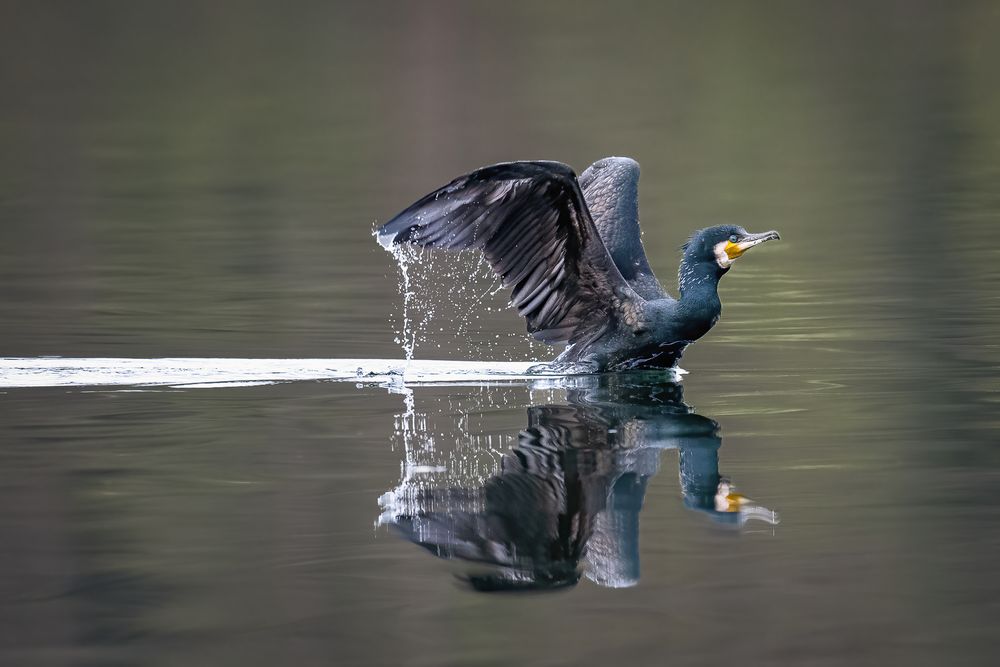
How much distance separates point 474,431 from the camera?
8.07 metres

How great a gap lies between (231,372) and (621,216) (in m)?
2.70

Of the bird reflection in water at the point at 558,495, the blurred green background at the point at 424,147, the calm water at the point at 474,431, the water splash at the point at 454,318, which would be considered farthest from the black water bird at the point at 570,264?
the bird reflection in water at the point at 558,495

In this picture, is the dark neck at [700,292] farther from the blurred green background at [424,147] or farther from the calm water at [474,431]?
the blurred green background at [424,147]

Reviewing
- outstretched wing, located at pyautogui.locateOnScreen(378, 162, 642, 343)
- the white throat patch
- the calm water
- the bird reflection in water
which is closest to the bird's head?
the white throat patch

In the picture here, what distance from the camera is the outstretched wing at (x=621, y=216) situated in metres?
10.6

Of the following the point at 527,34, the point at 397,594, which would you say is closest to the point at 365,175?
the point at 397,594

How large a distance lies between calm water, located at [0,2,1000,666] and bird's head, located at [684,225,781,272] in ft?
2.08

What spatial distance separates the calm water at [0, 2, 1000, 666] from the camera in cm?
545

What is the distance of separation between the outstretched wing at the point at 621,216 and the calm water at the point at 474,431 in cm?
58

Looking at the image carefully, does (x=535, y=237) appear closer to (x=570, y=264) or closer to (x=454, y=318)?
(x=570, y=264)

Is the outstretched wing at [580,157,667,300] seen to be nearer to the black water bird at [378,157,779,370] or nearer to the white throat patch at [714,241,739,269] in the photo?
the black water bird at [378,157,779,370]

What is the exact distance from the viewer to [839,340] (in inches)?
410

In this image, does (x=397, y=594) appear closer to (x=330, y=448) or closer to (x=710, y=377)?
(x=330, y=448)

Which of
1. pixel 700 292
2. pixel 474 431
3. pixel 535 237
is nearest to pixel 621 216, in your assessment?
pixel 700 292
